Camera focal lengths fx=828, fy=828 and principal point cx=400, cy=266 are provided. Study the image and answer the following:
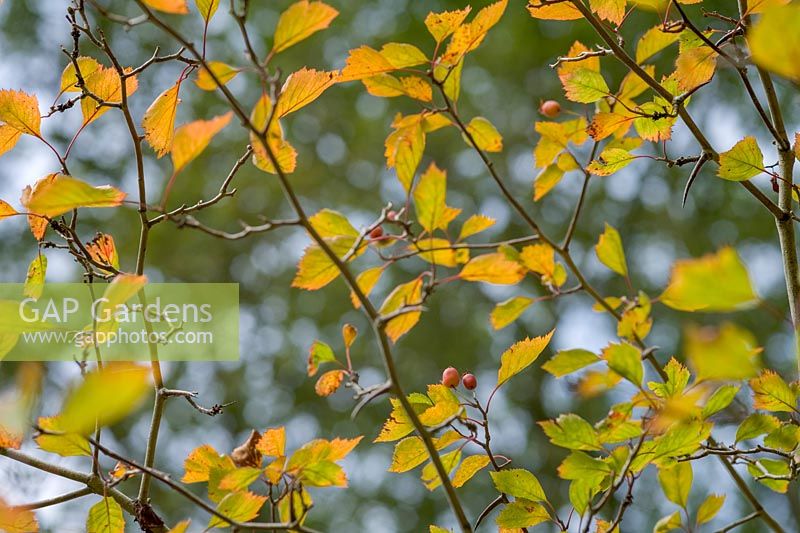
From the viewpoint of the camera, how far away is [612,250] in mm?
533

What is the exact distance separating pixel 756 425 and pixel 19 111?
550mm

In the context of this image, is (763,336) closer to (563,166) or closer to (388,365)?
(563,166)

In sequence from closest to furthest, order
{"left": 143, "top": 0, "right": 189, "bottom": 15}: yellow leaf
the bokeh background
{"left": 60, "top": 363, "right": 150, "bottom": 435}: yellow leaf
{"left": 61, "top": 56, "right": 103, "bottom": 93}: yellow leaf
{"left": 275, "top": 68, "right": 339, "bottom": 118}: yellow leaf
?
{"left": 60, "top": 363, "right": 150, "bottom": 435}: yellow leaf → {"left": 143, "top": 0, "right": 189, "bottom": 15}: yellow leaf → {"left": 275, "top": 68, "right": 339, "bottom": 118}: yellow leaf → {"left": 61, "top": 56, "right": 103, "bottom": 93}: yellow leaf → the bokeh background

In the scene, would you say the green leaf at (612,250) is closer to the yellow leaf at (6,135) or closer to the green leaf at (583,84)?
the green leaf at (583,84)

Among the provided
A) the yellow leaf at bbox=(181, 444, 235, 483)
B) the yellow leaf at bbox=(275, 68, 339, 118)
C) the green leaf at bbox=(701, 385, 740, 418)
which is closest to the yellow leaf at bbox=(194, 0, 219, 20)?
the yellow leaf at bbox=(275, 68, 339, 118)

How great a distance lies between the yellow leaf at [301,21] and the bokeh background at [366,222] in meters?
2.57

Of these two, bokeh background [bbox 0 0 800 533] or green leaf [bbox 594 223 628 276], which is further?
bokeh background [bbox 0 0 800 533]

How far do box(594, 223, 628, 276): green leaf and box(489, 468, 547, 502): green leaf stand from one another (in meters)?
0.15

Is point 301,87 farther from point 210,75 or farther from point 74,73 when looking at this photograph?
point 74,73

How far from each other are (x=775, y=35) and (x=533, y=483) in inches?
12.8

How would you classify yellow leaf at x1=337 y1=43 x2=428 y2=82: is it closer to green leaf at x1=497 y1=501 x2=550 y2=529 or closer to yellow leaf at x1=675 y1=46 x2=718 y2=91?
yellow leaf at x1=675 y1=46 x2=718 y2=91

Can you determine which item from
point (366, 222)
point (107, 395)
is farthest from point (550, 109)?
point (366, 222)

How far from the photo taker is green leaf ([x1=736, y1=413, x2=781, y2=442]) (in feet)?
1.77

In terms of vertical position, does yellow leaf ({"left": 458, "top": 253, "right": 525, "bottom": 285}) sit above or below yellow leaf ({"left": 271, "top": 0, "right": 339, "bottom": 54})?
below
